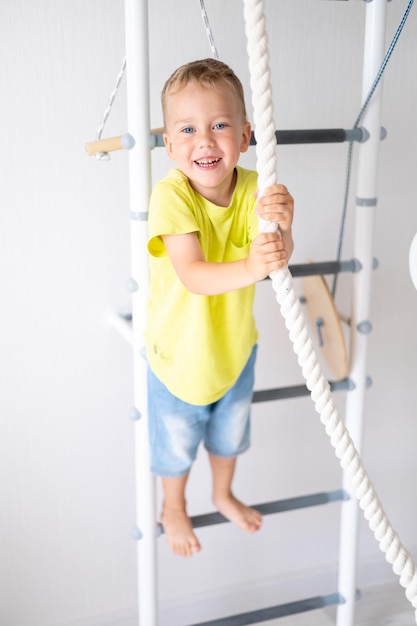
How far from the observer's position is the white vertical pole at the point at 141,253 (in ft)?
4.49

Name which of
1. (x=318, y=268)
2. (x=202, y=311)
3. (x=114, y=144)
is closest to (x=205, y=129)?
(x=114, y=144)

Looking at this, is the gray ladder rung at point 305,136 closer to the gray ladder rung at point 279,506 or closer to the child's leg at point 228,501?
the child's leg at point 228,501

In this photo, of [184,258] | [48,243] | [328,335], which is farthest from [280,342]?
[184,258]

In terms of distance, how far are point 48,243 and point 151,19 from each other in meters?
0.52

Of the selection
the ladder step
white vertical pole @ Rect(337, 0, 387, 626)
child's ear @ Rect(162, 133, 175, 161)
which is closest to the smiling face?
child's ear @ Rect(162, 133, 175, 161)

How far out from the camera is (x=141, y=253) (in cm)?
147

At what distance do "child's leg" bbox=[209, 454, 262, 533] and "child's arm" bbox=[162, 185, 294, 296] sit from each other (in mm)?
503

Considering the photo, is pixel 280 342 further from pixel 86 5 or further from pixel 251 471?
pixel 86 5

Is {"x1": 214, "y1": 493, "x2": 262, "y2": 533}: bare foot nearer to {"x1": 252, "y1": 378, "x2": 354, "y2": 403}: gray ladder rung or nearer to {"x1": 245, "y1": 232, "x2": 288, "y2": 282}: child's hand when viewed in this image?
{"x1": 252, "y1": 378, "x2": 354, "y2": 403}: gray ladder rung

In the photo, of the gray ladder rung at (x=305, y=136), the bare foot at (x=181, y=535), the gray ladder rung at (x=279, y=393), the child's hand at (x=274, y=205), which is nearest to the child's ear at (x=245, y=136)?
the gray ladder rung at (x=305, y=136)

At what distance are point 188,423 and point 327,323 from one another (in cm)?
40

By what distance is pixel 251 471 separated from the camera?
206 centimetres

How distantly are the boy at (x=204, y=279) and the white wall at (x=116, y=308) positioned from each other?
0.33 m

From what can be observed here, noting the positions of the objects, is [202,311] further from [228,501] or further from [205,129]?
[228,501]
